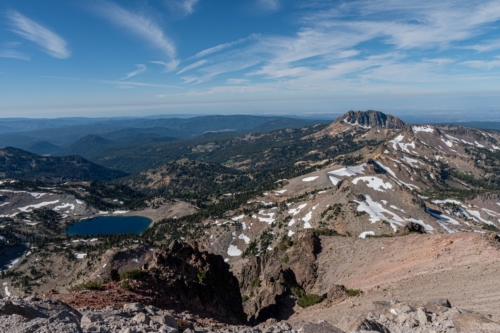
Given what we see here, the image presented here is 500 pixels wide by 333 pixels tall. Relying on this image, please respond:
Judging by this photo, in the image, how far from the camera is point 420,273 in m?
26.1

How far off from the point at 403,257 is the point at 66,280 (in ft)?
292

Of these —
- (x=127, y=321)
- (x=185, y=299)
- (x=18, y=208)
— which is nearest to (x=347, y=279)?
(x=185, y=299)

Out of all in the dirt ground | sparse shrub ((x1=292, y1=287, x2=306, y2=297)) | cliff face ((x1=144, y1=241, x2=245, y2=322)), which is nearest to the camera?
the dirt ground

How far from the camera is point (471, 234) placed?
94.6 feet

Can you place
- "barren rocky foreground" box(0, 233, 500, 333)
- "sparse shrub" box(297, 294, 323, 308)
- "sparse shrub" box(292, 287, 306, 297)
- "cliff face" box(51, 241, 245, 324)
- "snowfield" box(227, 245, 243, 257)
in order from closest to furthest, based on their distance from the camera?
"barren rocky foreground" box(0, 233, 500, 333) < "cliff face" box(51, 241, 245, 324) < "sparse shrub" box(297, 294, 323, 308) < "sparse shrub" box(292, 287, 306, 297) < "snowfield" box(227, 245, 243, 257)

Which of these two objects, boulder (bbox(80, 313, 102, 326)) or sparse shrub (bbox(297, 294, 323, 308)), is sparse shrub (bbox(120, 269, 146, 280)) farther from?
sparse shrub (bbox(297, 294, 323, 308))

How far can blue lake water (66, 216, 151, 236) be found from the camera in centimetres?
15075

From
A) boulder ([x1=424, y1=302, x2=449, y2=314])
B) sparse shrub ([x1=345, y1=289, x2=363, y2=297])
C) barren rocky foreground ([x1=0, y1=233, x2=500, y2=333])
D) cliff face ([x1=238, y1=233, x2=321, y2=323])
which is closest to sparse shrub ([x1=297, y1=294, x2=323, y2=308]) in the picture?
barren rocky foreground ([x1=0, y1=233, x2=500, y2=333])

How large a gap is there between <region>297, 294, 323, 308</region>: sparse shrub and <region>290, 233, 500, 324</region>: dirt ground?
1.14 meters

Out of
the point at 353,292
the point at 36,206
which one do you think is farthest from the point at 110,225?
the point at 353,292

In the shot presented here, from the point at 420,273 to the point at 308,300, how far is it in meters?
11.8

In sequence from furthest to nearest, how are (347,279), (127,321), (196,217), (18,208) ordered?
1. (18,208)
2. (196,217)
3. (347,279)
4. (127,321)

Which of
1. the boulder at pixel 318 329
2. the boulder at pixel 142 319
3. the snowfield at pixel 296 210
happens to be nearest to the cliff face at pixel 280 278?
the boulder at pixel 318 329

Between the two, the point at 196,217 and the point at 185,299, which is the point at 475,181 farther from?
the point at 185,299
